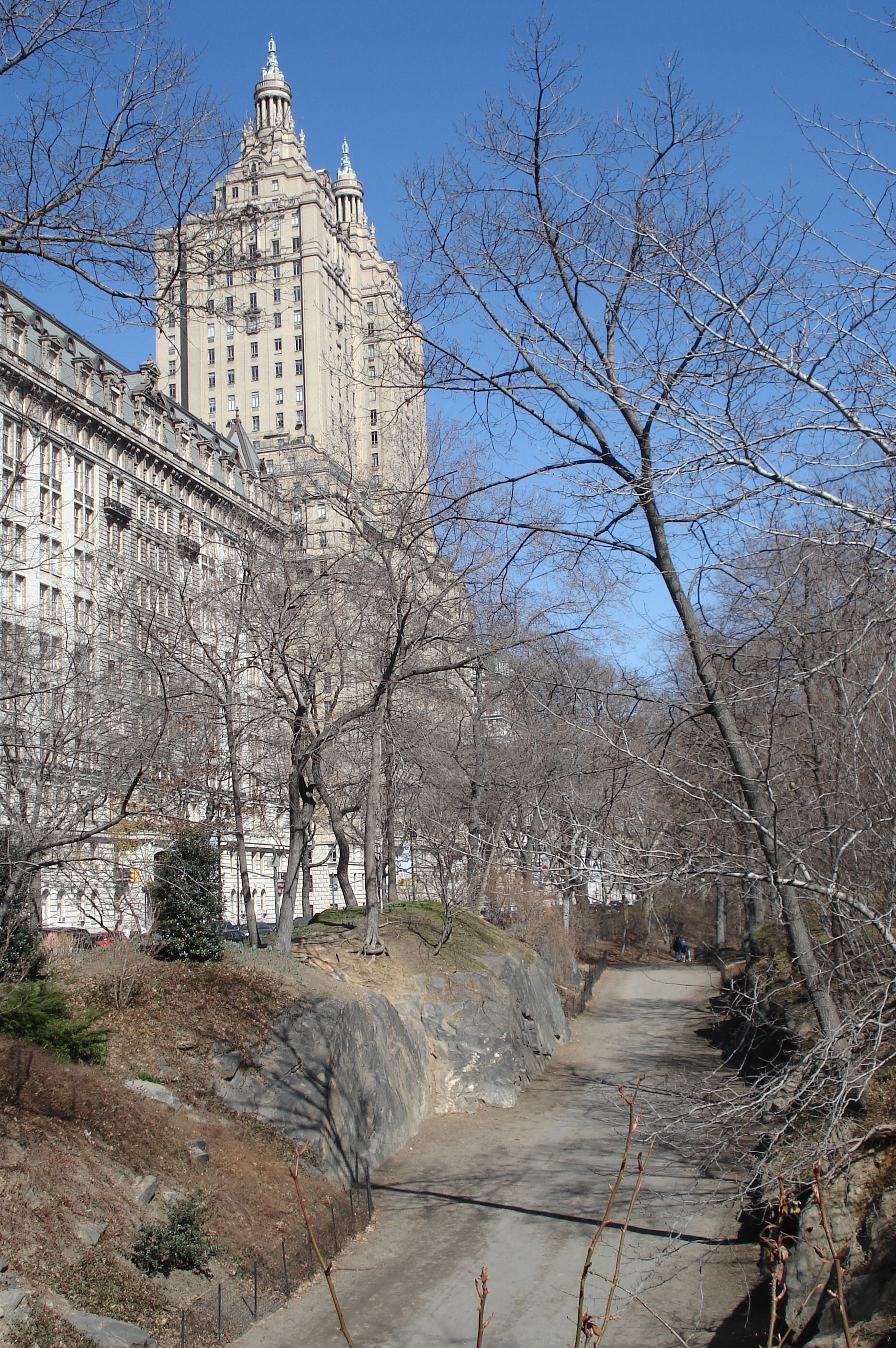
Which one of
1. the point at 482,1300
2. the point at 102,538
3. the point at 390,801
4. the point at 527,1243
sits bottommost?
the point at 527,1243

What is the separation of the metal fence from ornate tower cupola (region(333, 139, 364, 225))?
11582 centimetres

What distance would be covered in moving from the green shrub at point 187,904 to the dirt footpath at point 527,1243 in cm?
436

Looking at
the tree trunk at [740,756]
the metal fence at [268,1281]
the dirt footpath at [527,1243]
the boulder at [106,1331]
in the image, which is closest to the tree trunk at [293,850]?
the dirt footpath at [527,1243]

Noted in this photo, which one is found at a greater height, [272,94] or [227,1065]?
[272,94]

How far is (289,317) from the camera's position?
89.1 meters

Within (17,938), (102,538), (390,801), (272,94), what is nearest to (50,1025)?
(17,938)

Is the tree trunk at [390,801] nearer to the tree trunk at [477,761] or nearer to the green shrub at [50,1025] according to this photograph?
the tree trunk at [477,761]

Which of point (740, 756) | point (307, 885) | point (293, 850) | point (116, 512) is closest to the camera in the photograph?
point (740, 756)

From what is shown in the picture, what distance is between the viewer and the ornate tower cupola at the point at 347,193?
376ft

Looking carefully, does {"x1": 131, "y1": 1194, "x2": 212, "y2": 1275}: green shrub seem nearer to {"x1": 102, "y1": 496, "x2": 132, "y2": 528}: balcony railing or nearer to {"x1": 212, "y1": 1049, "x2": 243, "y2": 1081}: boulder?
{"x1": 212, "y1": 1049, "x2": 243, "y2": 1081}: boulder

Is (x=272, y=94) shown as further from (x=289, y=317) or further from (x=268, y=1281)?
(x=268, y=1281)

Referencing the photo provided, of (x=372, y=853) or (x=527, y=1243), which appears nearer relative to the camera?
(x=527, y=1243)

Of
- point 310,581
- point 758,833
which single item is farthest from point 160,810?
point 310,581

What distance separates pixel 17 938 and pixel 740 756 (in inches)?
364
